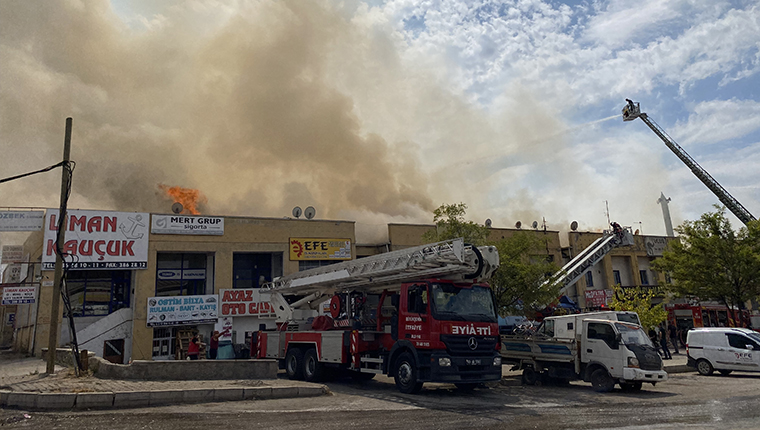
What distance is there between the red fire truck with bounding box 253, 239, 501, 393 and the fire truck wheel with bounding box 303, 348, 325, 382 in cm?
3

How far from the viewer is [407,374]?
11859 millimetres

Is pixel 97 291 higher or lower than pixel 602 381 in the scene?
higher

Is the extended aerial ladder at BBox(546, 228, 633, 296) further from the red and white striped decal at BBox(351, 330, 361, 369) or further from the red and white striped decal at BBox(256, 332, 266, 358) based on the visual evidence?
the red and white striped decal at BBox(351, 330, 361, 369)

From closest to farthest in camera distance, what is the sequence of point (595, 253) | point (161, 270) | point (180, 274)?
point (161, 270), point (180, 274), point (595, 253)

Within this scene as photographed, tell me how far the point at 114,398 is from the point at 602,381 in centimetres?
1198

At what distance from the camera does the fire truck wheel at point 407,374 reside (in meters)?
11.6

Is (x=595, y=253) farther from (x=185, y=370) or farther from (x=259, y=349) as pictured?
(x=185, y=370)

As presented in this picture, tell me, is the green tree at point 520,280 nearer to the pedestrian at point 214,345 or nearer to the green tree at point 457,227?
the green tree at point 457,227

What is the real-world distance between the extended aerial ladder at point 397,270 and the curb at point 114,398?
177 inches

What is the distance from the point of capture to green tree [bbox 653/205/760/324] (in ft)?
79.6

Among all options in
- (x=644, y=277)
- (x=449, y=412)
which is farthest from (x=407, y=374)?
(x=644, y=277)

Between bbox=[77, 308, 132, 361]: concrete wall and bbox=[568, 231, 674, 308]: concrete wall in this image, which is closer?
bbox=[77, 308, 132, 361]: concrete wall

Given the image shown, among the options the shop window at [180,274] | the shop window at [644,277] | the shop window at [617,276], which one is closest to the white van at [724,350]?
Answer: the shop window at [617,276]

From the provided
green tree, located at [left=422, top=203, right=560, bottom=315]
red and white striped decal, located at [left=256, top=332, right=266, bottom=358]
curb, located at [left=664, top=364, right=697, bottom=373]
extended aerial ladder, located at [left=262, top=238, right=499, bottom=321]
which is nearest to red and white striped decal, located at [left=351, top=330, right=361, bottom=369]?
extended aerial ladder, located at [left=262, top=238, right=499, bottom=321]
